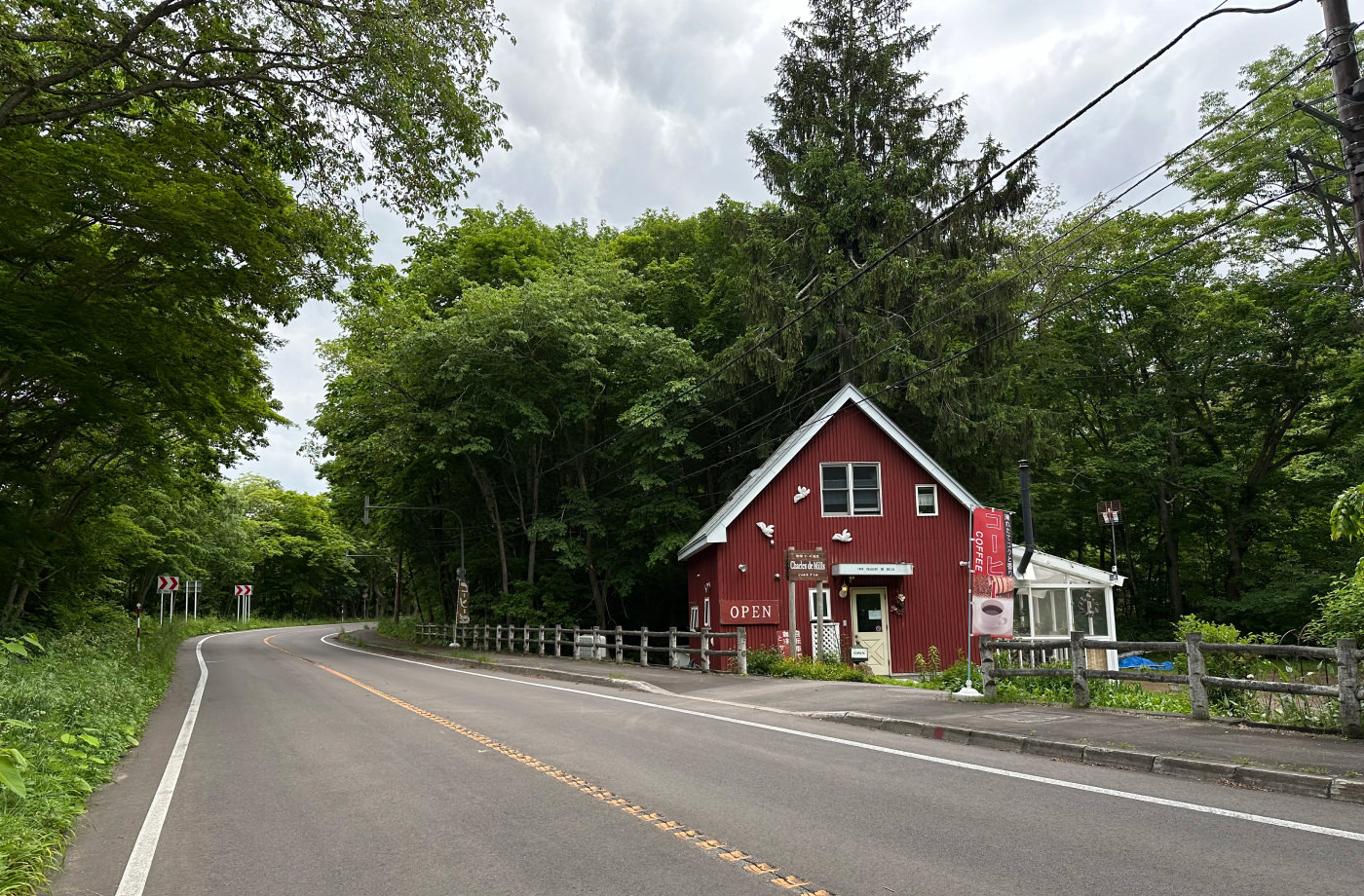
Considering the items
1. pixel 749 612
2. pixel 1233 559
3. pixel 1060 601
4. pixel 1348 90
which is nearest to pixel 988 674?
pixel 1348 90

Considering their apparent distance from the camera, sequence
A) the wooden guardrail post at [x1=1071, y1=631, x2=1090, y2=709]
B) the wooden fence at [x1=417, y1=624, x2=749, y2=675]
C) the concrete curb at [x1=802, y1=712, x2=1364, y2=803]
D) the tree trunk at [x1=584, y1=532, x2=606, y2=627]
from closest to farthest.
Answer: the concrete curb at [x1=802, y1=712, x2=1364, y2=803], the wooden guardrail post at [x1=1071, y1=631, x2=1090, y2=709], the wooden fence at [x1=417, y1=624, x2=749, y2=675], the tree trunk at [x1=584, y1=532, x2=606, y2=627]

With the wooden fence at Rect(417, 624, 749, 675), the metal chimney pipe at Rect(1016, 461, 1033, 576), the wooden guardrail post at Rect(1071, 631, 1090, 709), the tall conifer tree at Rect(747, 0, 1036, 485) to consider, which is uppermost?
the tall conifer tree at Rect(747, 0, 1036, 485)

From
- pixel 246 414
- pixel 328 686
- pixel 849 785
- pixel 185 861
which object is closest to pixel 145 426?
pixel 246 414

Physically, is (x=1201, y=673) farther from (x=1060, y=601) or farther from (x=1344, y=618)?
(x=1060, y=601)

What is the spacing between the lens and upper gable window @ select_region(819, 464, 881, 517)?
22703 mm

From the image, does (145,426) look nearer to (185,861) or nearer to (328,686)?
(328,686)

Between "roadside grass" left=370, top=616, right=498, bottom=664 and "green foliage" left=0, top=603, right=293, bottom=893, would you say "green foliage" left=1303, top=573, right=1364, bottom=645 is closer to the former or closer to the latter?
"green foliage" left=0, top=603, right=293, bottom=893

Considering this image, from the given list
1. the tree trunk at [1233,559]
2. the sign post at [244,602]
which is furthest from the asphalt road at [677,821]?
the sign post at [244,602]

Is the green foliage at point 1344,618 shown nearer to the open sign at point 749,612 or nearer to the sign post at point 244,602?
the open sign at point 749,612

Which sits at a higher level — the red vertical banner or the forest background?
the forest background

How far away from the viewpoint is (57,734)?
27.3ft

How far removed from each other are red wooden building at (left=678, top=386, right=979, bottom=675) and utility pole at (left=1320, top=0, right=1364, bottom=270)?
1522 centimetres

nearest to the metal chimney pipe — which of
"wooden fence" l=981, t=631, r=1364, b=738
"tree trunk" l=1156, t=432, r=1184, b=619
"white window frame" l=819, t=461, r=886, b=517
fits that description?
"white window frame" l=819, t=461, r=886, b=517

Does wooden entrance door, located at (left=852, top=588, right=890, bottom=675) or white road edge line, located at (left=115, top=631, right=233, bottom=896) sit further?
wooden entrance door, located at (left=852, top=588, right=890, bottom=675)
